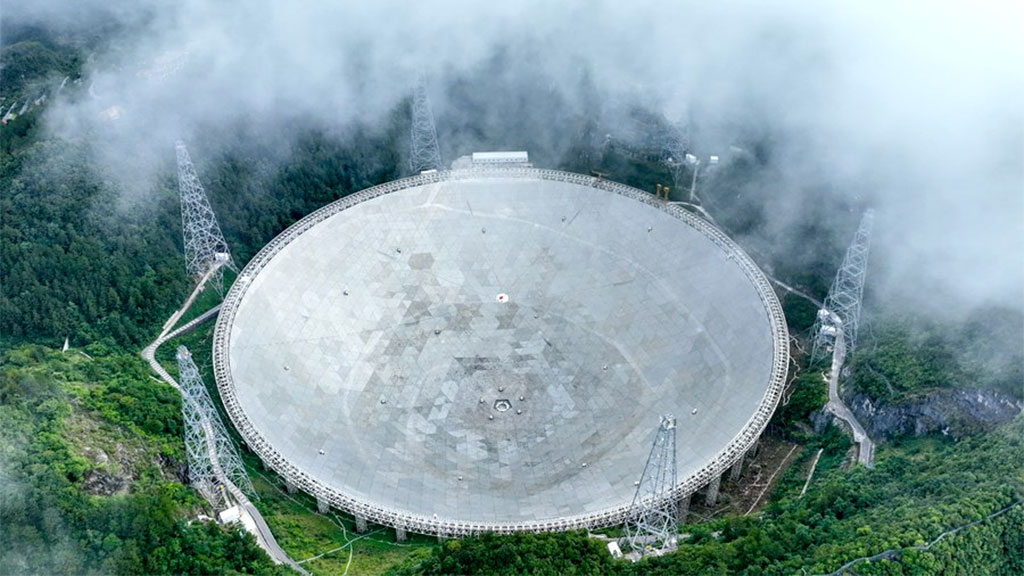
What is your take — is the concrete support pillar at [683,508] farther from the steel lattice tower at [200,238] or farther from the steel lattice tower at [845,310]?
the steel lattice tower at [200,238]

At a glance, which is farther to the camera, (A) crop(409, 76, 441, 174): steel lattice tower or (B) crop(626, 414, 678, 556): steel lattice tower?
(A) crop(409, 76, 441, 174): steel lattice tower

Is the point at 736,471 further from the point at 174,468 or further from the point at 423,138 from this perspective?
the point at 423,138

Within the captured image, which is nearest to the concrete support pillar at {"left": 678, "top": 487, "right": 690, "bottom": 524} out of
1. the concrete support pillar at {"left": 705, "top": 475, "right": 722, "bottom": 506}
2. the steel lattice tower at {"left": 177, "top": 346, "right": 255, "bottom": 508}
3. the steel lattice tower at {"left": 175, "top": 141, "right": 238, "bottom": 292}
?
the concrete support pillar at {"left": 705, "top": 475, "right": 722, "bottom": 506}

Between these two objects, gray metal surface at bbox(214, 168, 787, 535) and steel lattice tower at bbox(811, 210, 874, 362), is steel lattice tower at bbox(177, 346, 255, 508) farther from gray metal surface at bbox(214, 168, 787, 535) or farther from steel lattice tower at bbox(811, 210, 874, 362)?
steel lattice tower at bbox(811, 210, 874, 362)

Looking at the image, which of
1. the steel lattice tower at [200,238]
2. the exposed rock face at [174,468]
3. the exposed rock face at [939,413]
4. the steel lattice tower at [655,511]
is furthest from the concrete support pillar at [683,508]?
the steel lattice tower at [200,238]

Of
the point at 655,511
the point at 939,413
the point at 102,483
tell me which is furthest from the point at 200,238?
the point at 939,413

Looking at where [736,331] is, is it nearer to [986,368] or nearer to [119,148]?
[986,368]

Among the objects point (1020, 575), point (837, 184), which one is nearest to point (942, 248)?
point (837, 184)

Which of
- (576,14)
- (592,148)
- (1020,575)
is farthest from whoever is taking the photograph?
(576,14)
